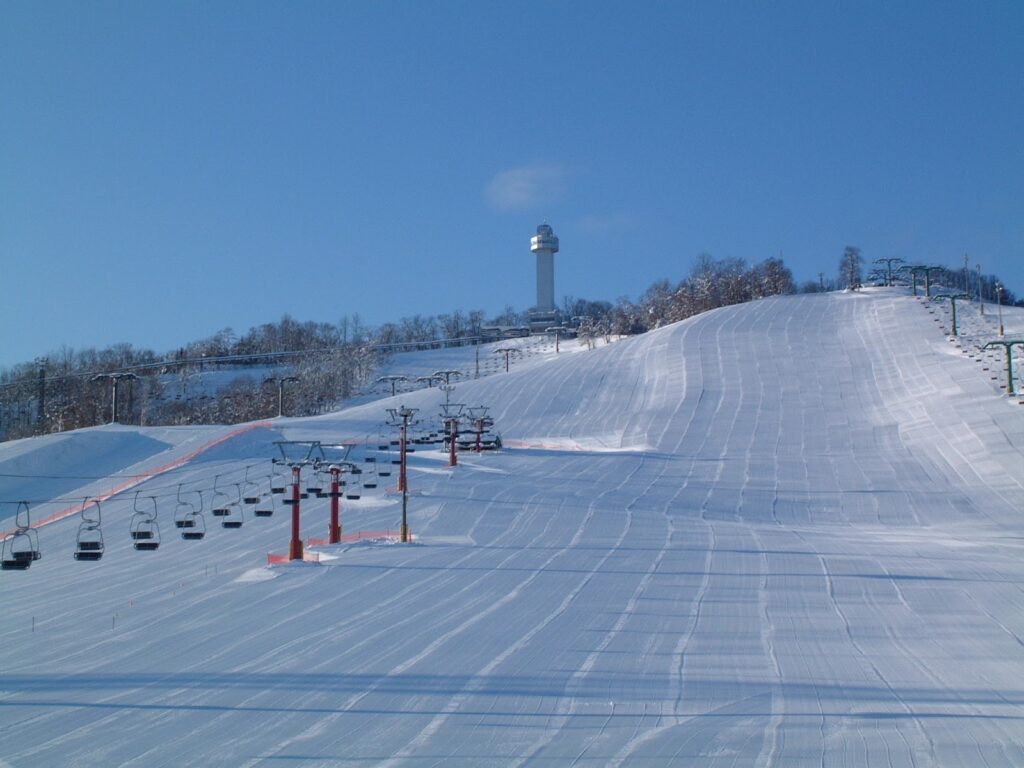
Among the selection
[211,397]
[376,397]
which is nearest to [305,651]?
[376,397]

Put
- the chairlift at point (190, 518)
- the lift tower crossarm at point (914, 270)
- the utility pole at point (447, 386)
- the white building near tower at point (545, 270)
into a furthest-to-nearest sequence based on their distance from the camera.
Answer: the white building near tower at point (545, 270)
the lift tower crossarm at point (914, 270)
the utility pole at point (447, 386)
the chairlift at point (190, 518)

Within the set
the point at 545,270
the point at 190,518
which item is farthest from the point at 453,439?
the point at 545,270

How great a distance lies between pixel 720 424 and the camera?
1676 inches

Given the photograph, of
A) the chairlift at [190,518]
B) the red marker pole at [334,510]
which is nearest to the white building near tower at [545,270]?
the chairlift at [190,518]

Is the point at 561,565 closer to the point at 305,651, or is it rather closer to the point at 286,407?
the point at 305,651

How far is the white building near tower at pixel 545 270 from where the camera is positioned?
4385 inches

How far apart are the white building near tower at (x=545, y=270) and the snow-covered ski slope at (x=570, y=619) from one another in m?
73.6

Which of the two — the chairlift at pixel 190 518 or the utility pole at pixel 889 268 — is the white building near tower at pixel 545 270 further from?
the chairlift at pixel 190 518

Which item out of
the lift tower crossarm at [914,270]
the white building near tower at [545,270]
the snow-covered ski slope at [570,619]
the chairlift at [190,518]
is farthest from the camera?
the white building near tower at [545,270]

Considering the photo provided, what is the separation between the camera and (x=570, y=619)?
13492 mm

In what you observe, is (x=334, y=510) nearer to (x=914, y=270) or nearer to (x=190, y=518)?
(x=190, y=518)

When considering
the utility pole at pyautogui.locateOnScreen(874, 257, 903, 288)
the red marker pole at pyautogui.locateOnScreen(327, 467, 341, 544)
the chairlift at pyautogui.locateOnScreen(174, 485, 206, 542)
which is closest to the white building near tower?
the utility pole at pyautogui.locateOnScreen(874, 257, 903, 288)

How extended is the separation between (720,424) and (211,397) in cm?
6598

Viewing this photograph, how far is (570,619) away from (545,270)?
100982 mm
